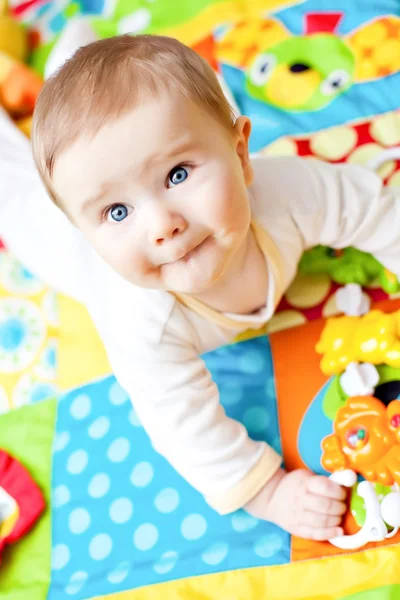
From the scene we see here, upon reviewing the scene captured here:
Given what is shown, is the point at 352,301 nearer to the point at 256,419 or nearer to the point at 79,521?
the point at 256,419

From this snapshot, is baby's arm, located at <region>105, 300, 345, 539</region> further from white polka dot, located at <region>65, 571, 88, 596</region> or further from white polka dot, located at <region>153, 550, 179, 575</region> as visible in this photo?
white polka dot, located at <region>65, 571, 88, 596</region>

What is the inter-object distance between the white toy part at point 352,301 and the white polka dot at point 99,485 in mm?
392

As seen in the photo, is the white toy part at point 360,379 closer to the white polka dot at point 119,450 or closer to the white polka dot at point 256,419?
the white polka dot at point 256,419

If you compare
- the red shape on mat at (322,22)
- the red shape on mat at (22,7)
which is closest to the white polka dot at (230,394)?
the red shape on mat at (322,22)

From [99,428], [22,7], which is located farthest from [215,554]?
[22,7]

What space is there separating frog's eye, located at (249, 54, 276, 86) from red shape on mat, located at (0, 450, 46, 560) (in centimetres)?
73

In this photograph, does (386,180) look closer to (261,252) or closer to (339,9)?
(261,252)

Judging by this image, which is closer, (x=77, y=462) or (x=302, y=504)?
(x=302, y=504)

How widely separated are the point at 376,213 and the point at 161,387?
34cm

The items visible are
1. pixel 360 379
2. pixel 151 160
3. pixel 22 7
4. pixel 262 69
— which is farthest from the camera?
pixel 22 7

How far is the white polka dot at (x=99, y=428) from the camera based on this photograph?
98cm

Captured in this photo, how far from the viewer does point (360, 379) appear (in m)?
0.85

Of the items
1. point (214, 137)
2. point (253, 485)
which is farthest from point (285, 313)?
point (214, 137)

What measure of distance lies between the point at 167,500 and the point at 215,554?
10cm
